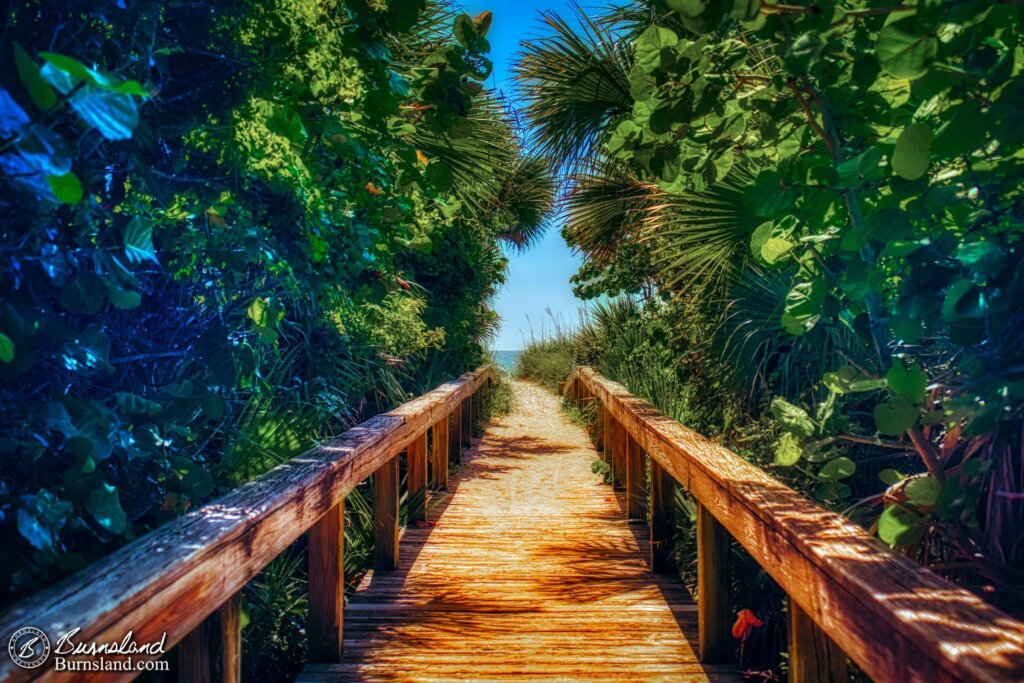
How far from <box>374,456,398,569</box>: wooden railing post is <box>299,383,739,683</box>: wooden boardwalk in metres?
0.07

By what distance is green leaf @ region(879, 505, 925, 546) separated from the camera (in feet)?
4.25

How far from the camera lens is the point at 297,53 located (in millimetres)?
1382

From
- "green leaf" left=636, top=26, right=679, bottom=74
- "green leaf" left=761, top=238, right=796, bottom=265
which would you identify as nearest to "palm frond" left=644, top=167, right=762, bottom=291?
"green leaf" left=761, top=238, right=796, bottom=265

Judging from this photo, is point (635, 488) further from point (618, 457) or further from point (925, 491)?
point (925, 491)

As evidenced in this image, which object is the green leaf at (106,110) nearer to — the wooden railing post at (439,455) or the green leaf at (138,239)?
the green leaf at (138,239)

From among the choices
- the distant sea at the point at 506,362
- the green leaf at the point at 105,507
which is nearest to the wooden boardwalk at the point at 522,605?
the green leaf at the point at 105,507

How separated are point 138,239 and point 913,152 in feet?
4.47

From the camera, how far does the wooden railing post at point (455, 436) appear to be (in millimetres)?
5289

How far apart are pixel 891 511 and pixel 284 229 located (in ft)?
5.23

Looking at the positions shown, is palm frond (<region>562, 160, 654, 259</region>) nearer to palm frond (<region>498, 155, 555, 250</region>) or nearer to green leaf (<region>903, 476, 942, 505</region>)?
palm frond (<region>498, 155, 555, 250</region>)

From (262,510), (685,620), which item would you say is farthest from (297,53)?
(685,620)

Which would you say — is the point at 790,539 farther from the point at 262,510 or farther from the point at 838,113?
the point at 262,510

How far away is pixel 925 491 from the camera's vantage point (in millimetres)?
1289

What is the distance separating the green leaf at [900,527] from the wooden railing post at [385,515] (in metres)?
1.95
